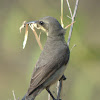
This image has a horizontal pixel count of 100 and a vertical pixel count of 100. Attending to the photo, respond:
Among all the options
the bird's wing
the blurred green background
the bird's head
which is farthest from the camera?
the blurred green background

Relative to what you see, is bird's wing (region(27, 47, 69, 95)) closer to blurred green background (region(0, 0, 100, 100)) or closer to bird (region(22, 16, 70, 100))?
bird (region(22, 16, 70, 100))

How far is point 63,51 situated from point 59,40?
270 millimetres

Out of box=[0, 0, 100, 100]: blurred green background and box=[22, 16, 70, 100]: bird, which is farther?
box=[0, 0, 100, 100]: blurred green background

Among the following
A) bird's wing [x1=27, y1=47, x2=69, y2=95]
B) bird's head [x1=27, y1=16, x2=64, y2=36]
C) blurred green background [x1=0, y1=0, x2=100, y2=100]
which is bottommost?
blurred green background [x1=0, y1=0, x2=100, y2=100]

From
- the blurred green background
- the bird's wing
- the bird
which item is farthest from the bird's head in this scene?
the blurred green background

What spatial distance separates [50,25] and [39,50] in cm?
175

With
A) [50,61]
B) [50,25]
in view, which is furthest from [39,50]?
[50,61]

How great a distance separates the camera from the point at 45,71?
6035 mm

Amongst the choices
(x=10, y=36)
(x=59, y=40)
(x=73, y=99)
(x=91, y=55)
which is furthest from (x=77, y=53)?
(x=10, y=36)

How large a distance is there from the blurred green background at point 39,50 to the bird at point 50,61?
1.30m

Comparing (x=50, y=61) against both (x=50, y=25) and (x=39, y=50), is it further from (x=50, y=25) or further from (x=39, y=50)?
(x=39, y=50)

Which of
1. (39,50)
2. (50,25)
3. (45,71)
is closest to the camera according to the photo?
(45,71)

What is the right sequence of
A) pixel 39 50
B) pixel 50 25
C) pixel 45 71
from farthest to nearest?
pixel 39 50, pixel 50 25, pixel 45 71

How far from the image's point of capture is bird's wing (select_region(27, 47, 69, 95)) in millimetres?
5977
